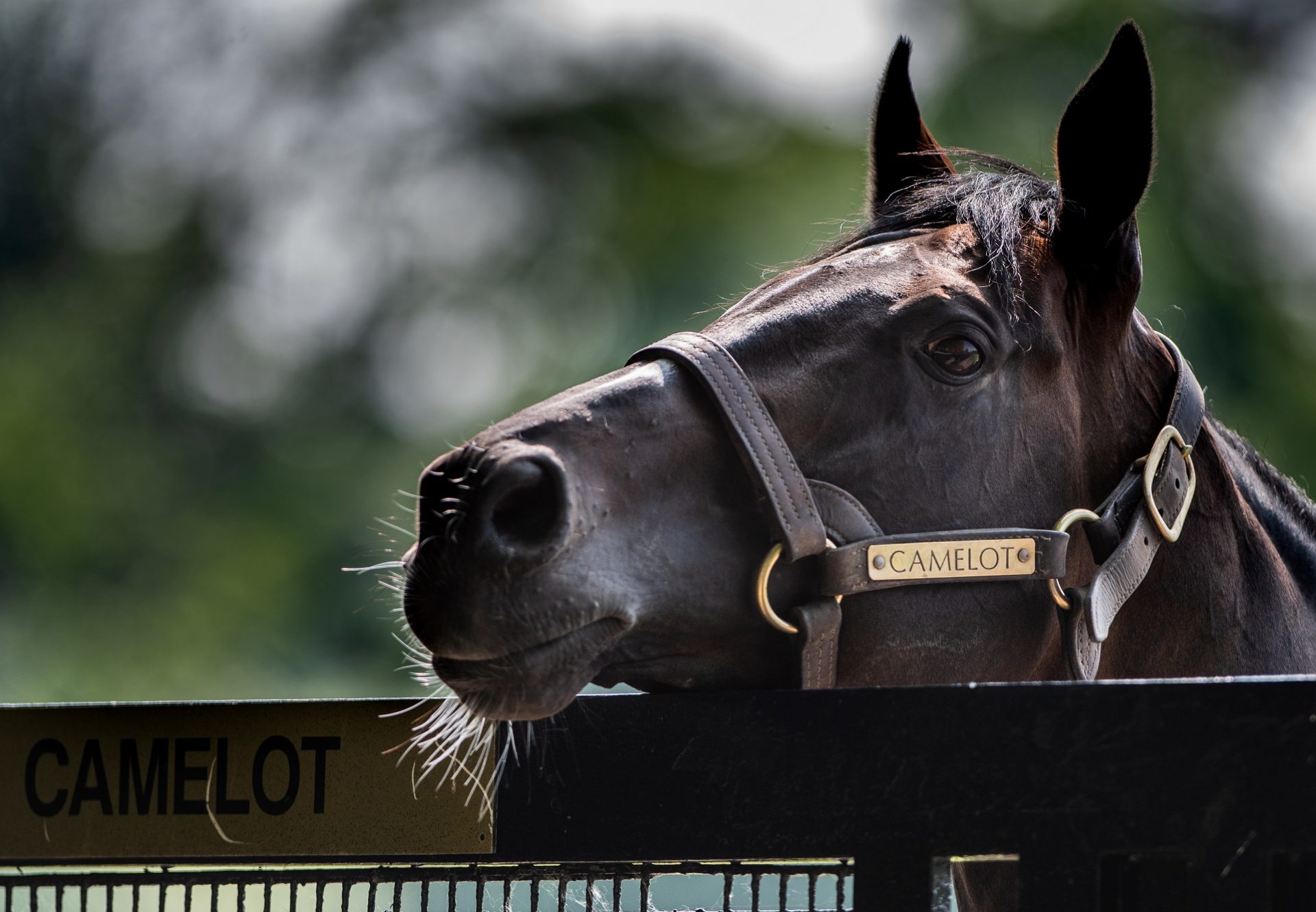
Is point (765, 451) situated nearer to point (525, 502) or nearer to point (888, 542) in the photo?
point (888, 542)

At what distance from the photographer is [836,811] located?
167 centimetres

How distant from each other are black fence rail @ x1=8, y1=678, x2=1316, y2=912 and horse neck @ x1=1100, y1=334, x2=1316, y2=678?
2.31 feet

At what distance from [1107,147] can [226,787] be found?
179 cm

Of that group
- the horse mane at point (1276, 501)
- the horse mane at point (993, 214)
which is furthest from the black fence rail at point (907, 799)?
the horse mane at point (1276, 501)

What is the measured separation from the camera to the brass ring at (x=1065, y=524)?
2057 mm

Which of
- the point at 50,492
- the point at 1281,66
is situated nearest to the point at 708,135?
the point at 1281,66

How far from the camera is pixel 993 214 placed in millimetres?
2309

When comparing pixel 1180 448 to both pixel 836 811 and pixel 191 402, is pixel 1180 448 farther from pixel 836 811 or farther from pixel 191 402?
pixel 191 402

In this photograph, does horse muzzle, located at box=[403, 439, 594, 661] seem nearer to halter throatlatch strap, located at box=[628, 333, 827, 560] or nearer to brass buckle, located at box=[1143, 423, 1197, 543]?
halter throatlatch strap, located at box=[628, 333, 827, 560]

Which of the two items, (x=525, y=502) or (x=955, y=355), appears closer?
(x=525, y=502)

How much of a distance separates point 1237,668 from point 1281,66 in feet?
66.4

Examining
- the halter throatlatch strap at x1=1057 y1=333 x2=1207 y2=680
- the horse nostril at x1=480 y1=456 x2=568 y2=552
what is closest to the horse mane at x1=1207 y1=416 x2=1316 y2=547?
the halter throatlatch strap at x1=1057 y1=333 x2=1207 y2=680

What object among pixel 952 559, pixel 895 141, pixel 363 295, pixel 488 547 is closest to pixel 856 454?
pixel 952 559

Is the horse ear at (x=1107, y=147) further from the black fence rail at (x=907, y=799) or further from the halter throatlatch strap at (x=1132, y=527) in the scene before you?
the black fence rail at (x=907, y=799)
